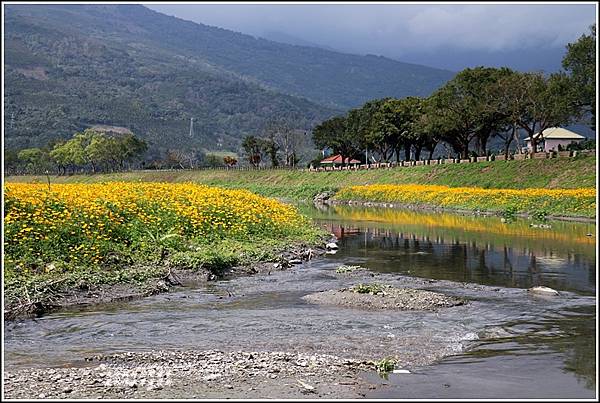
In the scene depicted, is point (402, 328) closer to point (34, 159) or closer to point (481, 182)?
point (481, 182)

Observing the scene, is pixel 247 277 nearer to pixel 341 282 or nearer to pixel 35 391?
pixel 341 282

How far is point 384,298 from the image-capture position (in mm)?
15414

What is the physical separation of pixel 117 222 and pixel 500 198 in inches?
1360

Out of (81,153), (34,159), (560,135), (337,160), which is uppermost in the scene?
(560,135)

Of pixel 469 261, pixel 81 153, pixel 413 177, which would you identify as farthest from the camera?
pixel 81 153

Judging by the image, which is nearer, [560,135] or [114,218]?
[114,218]

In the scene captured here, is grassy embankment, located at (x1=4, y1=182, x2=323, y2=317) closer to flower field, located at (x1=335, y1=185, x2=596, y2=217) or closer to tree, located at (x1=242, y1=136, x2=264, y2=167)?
flower field, located at (x1=335, y1=185, x2=596, y2=217)

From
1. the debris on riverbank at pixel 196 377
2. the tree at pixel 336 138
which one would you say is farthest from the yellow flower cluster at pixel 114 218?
the tree at pixel 336 138

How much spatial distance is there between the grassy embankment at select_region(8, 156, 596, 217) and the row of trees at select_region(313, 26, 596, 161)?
477cm

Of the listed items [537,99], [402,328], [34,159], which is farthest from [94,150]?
[402,328]

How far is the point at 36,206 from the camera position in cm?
1814

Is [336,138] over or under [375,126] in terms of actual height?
under

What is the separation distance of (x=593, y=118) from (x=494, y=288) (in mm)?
50563

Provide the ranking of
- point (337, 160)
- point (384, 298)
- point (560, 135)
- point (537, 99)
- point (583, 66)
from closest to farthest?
1. point (384, 298)
2. point (583, 66)
3. point (537, 99)
4. point (560, 135)
5. point (337, 160)
